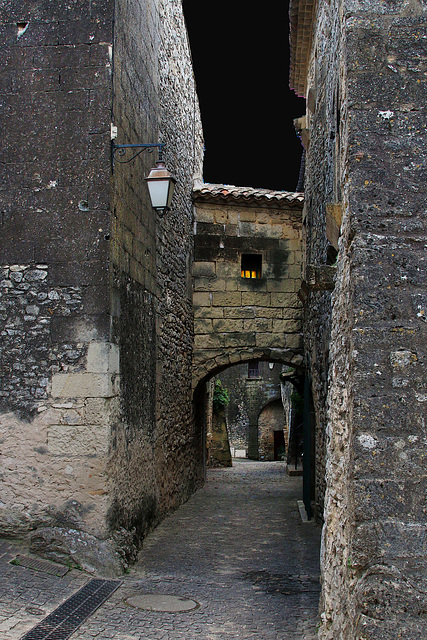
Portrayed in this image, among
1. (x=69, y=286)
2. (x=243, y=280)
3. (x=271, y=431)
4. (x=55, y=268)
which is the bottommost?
(x=271, y=431)

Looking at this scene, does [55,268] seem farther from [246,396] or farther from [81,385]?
[246,396]

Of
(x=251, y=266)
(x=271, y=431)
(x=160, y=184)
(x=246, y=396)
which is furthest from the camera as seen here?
(x=246, y=396)

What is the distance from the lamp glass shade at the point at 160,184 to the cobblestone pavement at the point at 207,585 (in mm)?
3658

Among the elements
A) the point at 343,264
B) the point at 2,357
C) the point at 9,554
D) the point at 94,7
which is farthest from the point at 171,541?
the point at 94,7

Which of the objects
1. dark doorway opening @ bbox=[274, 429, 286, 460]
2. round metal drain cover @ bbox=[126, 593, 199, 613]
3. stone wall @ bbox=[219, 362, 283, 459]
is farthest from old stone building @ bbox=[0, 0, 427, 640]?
dark doorway opening @ bbox=[274, 429, 286, 460]

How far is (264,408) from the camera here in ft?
92.3

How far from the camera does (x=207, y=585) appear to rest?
5.16m

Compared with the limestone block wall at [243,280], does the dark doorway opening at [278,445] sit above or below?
below

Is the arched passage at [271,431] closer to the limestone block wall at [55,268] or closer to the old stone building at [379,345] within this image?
the limestone block wall at [55,268]

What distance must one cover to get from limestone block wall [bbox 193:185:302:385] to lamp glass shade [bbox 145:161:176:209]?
14.8 ft

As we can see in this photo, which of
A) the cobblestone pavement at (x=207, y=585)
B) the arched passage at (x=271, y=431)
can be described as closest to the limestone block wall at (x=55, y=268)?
the cobblestone pavement at (x=207, y=585)

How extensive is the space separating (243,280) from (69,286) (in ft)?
18.8

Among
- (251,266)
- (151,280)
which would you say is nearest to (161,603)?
(151,280)

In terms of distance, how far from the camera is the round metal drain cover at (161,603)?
450 centimetres
